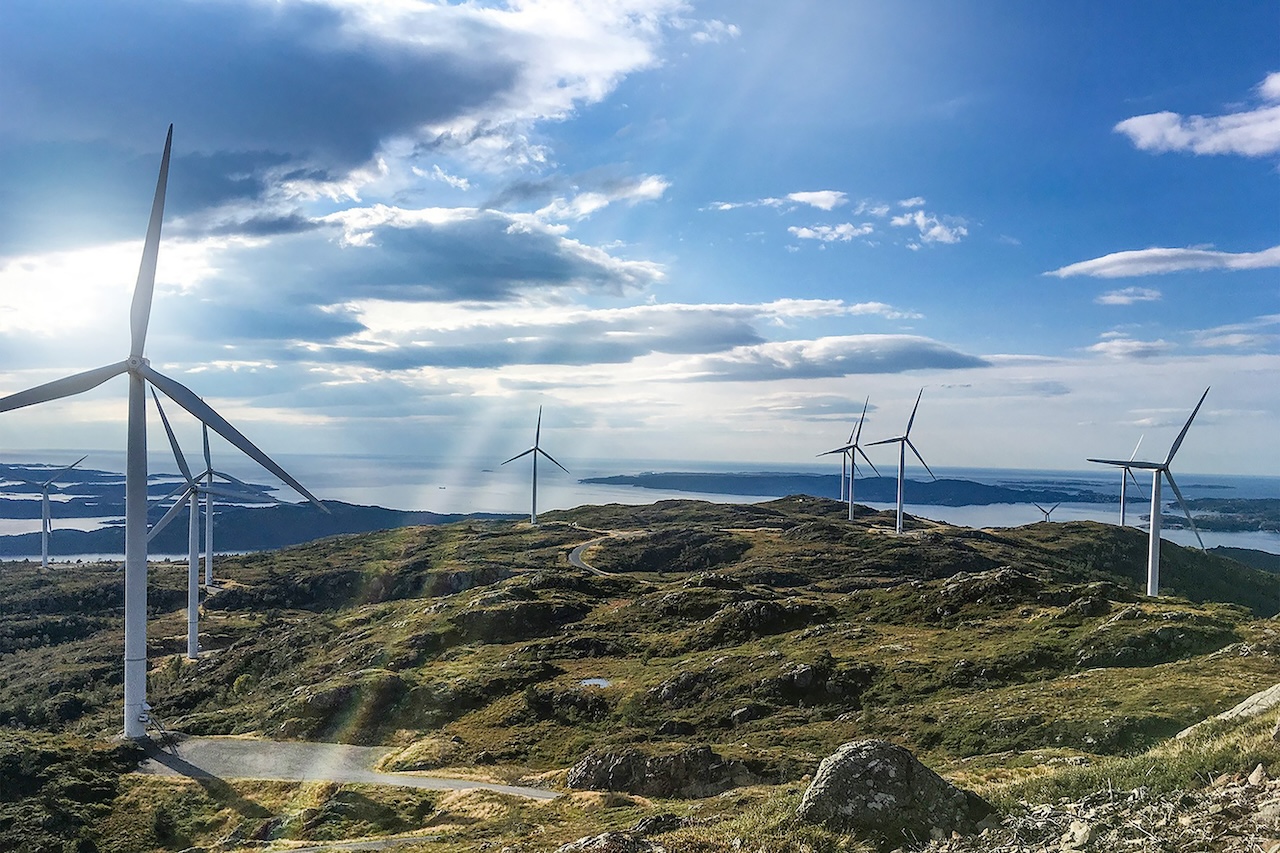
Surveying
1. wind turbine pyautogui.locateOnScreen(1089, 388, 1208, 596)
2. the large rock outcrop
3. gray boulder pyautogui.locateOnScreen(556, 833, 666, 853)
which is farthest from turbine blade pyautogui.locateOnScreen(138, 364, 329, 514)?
wind turbine pyautogui.locateOnScreen(1089, 388, 1208, 596)

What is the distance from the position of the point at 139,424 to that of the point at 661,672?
47.4 meters

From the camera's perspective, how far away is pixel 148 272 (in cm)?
5106

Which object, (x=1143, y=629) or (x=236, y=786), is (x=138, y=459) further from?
(x=1143, y=629)

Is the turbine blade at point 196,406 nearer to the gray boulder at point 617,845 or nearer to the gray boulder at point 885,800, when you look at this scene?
the gray boulder at point 617,845

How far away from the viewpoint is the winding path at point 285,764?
148ft

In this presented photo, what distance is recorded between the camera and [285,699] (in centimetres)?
7056

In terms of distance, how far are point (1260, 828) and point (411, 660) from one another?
268ft

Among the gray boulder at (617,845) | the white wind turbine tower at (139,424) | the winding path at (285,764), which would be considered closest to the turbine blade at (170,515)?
the white wind turbine tower at (139,424)

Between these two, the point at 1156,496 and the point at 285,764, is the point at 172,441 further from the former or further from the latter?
the point at 1156,496

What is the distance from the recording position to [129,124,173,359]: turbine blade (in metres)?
48.8

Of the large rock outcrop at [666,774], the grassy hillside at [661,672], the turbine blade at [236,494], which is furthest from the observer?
the turbine blade at [236,494]

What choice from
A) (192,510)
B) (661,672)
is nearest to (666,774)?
(661,672)

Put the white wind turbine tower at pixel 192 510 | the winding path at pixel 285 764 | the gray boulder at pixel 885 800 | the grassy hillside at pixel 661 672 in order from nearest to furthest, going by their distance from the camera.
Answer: the gray boulder at pixel 885 800, the grassy hillside at pixel 661 672, the winding path at pixel 285 764, the white wind turbine tower at pixel 192 510

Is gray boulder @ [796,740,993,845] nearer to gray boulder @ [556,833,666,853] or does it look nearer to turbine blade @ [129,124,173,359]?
gray boulder @ [556,833,666,853]
